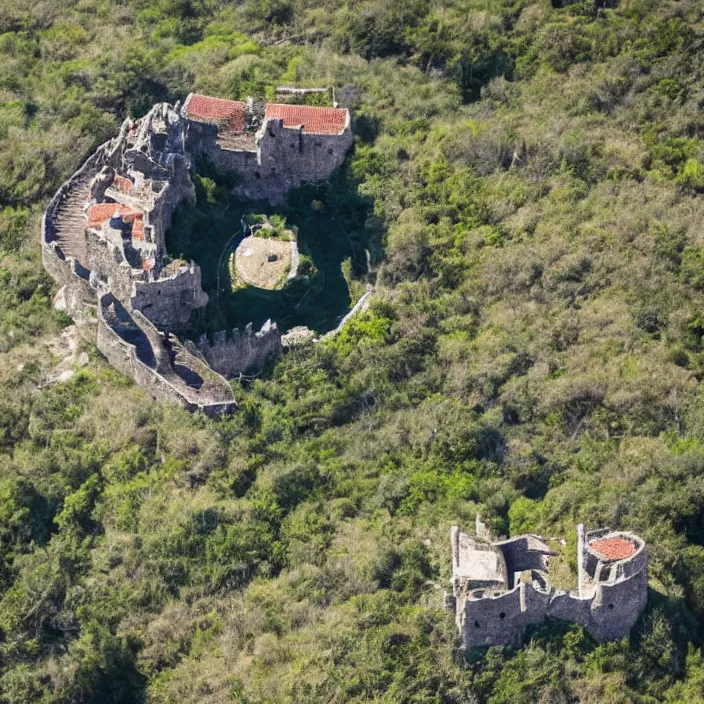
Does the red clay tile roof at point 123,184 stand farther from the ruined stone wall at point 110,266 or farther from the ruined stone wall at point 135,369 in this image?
the ruined stone wall at point 135,369

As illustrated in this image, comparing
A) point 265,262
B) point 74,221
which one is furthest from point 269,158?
point 74,221

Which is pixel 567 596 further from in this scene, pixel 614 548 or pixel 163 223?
pixel 163 223

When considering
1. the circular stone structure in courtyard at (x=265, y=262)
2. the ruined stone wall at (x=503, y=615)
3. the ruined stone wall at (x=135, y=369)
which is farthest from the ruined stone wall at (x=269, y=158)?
the ruined stone wall at (x=503, y=615)

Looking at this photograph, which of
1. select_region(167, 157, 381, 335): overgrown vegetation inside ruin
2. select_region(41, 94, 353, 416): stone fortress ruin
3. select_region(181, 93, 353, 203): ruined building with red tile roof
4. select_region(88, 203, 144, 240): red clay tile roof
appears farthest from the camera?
select_region(181, 93, 353, 203): ruined building with red tile roof

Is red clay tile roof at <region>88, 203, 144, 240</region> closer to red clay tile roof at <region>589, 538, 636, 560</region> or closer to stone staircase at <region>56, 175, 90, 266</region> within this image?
stone staircase at <region>56, 175, 90, 266</region>

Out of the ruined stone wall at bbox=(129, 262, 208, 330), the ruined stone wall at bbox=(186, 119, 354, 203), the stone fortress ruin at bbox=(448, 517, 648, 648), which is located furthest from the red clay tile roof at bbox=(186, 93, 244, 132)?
the stone fortress ruin at bbox=(448, 517, 648, 648)

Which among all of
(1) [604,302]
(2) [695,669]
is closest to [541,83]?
(1) [604,302]
